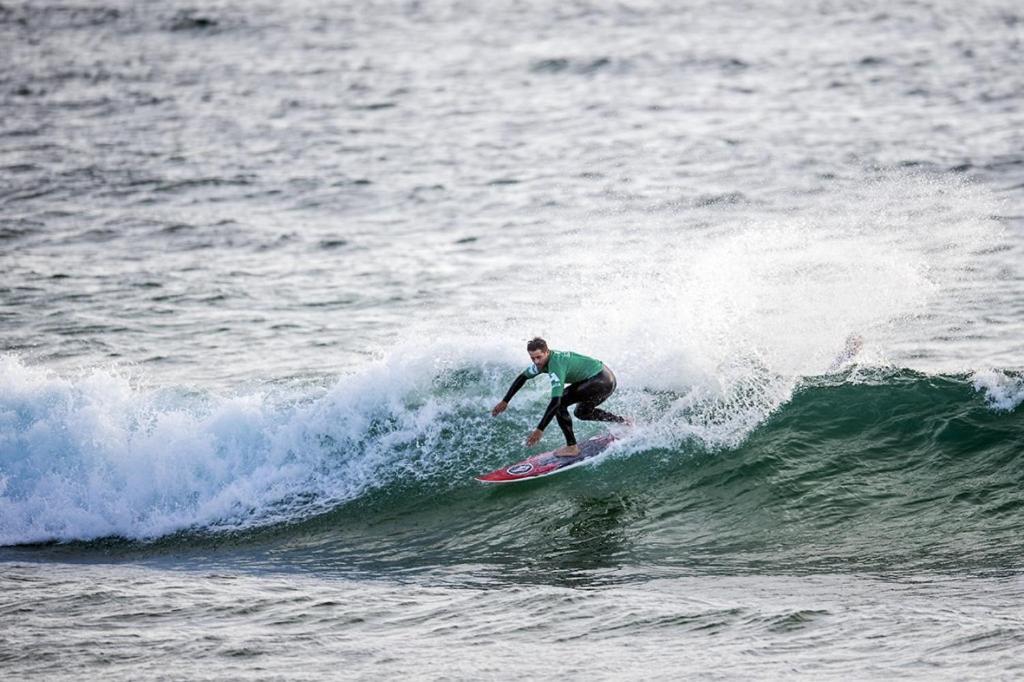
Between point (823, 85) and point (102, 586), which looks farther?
point (823, 85)

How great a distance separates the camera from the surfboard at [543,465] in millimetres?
14641

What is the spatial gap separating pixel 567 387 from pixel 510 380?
2095 millimetres

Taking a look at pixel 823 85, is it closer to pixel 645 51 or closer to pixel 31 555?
pixel 645 51

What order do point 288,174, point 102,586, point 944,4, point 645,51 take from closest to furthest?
point 102,586 → point 288,174 → point 645,51 → point 944,4

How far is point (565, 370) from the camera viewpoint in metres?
14.1

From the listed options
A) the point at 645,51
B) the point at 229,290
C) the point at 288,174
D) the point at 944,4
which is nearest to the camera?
the point at 229,290

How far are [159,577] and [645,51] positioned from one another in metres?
30.6

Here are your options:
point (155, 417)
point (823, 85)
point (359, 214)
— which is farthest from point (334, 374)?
point (823, 85)

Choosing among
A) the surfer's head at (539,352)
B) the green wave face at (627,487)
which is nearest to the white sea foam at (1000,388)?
the green wave face at (627,487)

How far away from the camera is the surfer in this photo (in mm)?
13977

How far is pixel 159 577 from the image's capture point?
12.8m

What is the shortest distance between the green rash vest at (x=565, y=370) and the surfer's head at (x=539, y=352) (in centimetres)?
5

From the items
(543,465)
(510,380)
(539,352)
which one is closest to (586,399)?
(543,465)

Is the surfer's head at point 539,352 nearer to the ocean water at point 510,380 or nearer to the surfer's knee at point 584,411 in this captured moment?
the surfer's knee at point 584,411
